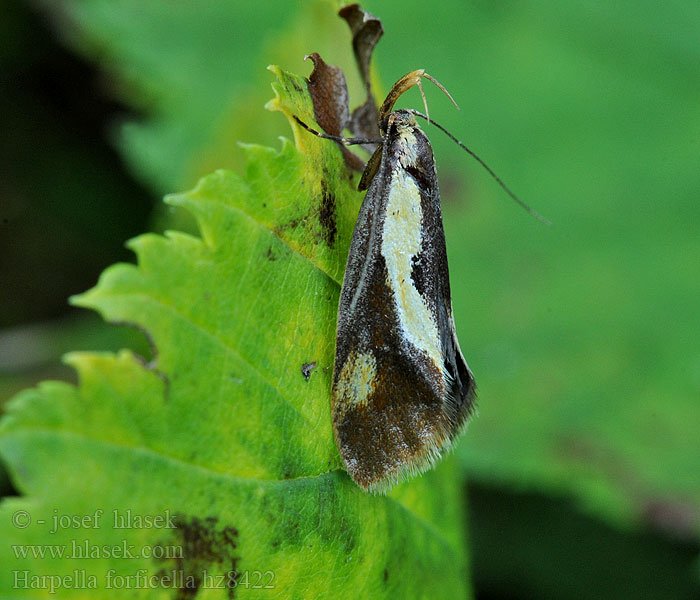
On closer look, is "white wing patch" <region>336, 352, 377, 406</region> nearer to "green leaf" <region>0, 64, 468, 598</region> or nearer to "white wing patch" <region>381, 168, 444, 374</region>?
"green leaf" <region>0, 64, 468, 598</region>

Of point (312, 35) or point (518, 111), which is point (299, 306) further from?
point (518, 111)

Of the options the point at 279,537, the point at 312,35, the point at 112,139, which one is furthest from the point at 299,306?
the point at 112,139

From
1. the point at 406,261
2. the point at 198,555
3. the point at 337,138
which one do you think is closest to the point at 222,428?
the point at 198,555

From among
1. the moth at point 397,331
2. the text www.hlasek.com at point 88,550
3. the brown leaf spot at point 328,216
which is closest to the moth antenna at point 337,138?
the moth at point 397,331

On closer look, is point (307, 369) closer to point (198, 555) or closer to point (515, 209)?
point (198, 555)

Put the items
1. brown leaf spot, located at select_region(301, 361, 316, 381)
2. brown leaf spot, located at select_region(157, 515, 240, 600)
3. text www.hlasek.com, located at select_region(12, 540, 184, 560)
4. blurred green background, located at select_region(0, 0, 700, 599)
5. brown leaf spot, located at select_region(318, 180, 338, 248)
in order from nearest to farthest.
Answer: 1. text www.hlasek.com, located at select_region(12, 540, 184, 560)
2. brown leaf spot, located at select_region(157, 515, 240, 600)
3. brown leaf spot, located at select_region(301, 361, 316, 381)
4. brown leaf spot, located at select_region(318, 180, 338, 248)
5. blurred green background, located at select_region(0, 0, 700, 599)

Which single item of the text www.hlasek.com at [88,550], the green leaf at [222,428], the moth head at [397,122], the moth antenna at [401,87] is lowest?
the text www.hlasek.com at [88,550]

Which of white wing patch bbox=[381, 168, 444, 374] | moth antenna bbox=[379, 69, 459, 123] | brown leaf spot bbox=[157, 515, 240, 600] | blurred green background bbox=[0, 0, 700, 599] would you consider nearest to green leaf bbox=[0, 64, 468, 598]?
brown leaf spot bbox=[157, 515, 240, 600]

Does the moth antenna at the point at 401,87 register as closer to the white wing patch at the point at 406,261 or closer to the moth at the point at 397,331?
the moth at the point at 397,331
